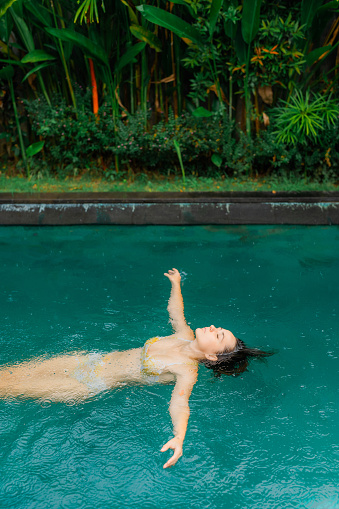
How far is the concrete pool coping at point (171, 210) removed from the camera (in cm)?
627

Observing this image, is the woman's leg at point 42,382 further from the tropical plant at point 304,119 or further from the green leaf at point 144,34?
the green leaf at point 144,34

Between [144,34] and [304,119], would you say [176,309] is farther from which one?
[144,34]

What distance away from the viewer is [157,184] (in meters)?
7.46

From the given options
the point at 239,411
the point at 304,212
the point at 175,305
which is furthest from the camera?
the point at 304,212

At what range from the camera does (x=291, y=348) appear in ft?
12.2

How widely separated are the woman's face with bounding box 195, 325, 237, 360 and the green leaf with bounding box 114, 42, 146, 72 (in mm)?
5154

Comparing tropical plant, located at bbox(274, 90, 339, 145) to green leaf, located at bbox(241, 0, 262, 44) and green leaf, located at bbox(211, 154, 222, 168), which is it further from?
green leaf, located at bbox(241, 0, 262, 44)

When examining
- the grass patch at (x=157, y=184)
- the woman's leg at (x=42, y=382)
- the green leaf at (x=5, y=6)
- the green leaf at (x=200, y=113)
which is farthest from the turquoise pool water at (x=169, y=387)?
the green leaf at (x=5, y=6)

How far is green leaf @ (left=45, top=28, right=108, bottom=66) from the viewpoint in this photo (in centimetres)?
661

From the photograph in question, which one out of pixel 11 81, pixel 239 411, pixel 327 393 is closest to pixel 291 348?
pixel 327 393

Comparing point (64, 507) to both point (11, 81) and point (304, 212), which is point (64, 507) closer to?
point (304, 212)

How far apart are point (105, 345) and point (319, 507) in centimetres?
188

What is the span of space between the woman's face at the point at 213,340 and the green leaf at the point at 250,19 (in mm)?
5073

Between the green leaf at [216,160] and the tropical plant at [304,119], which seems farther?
the green leaf at [216,160]
